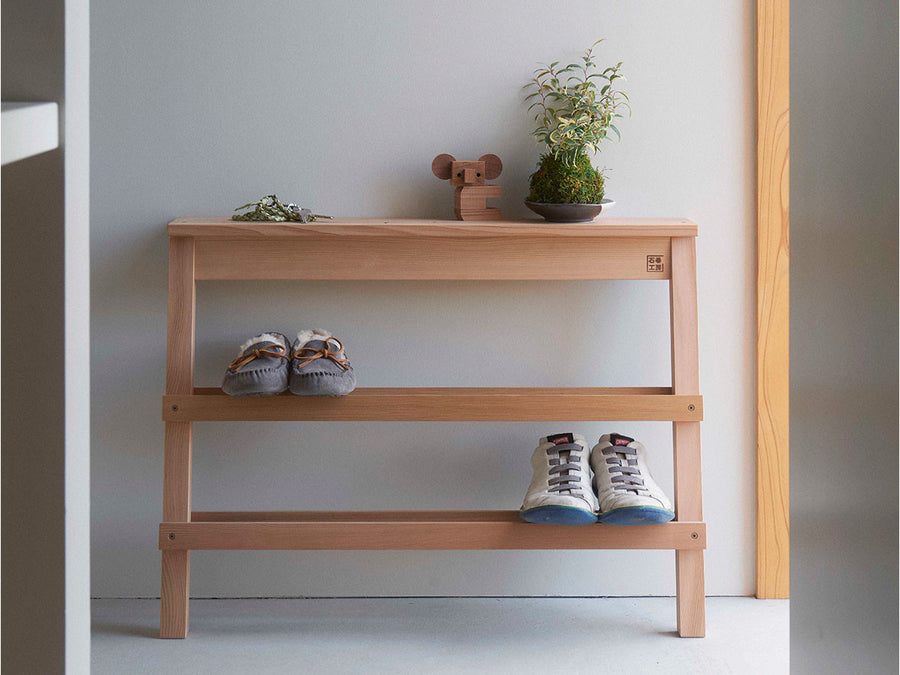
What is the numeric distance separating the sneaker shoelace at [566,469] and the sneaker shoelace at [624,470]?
0.07 m

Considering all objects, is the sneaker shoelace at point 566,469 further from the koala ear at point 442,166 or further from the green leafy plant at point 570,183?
the koala ear at point 442,166

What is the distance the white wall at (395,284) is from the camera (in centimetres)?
223

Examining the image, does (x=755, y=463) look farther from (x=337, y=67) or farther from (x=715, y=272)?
(x=337, y=67)

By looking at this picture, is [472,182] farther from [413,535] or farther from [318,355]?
[413,535]

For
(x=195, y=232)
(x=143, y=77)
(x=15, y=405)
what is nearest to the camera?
(x=15, y=405)

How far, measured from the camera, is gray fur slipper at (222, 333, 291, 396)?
1917mm

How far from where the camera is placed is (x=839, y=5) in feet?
1.85

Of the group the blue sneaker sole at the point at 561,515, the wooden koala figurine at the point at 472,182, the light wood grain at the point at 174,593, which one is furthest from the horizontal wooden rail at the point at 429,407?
the wooden koala figurine at the point at 472,182

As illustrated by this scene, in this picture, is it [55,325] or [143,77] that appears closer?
[55,325]

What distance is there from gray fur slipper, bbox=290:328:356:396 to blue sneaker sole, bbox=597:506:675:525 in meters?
0.61

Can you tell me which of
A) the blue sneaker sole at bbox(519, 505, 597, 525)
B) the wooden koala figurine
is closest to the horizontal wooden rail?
the blue sneaker sole at bbox(519, 505, 597, 525)

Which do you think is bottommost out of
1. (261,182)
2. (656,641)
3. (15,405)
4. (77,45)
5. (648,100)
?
(656,641)

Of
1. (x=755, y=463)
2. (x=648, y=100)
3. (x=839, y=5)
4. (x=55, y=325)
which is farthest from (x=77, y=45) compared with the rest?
(x=755, y=463)

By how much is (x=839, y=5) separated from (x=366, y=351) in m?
1.79
